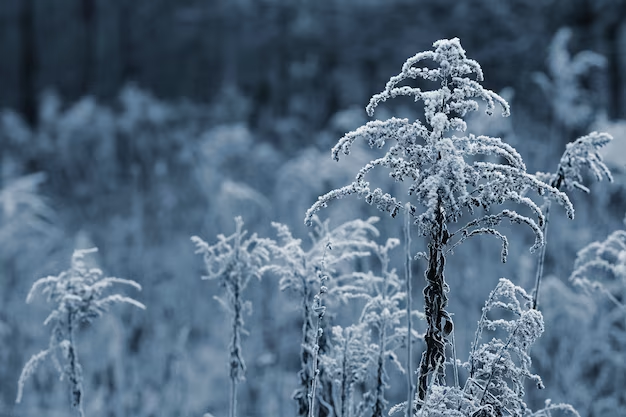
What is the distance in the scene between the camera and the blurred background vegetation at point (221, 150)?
623cm

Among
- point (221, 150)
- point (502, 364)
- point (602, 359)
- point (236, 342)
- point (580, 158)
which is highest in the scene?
point (221, 150)

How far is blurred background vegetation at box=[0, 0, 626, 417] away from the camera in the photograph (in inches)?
245

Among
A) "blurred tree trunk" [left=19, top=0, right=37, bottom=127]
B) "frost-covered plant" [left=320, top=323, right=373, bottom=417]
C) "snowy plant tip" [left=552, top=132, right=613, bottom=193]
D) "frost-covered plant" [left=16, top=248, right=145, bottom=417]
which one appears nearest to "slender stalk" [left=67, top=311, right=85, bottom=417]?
"frost-covered plant" [left=16, top=248, right=145, bottom=417]

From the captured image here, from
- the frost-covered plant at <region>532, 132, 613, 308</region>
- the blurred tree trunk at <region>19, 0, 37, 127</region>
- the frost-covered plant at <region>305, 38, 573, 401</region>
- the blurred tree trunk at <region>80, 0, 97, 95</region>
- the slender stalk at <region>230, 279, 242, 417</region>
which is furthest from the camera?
the blurred tree trunk at <region>19, 0, 37, 127</region>

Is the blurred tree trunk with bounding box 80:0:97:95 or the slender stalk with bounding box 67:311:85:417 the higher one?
the blurred tree trunk with bounding box 80:0:97:95

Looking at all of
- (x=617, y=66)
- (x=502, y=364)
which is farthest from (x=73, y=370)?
(x=617, y=66)

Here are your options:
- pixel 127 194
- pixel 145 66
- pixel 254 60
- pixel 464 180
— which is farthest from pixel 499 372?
pixel 145 66

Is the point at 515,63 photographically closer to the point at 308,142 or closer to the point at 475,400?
the point at 308,142

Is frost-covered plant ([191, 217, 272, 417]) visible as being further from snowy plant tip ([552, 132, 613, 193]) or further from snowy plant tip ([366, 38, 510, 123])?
snowy plant tip ([552, 132, 613, 193])

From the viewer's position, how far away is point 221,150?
1039 cm

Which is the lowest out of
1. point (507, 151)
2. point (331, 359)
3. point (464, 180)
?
point (331, 359)

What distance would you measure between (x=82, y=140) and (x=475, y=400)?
37.6 feet

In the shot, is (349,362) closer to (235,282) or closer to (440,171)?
(235,282)

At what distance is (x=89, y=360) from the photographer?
637cm
